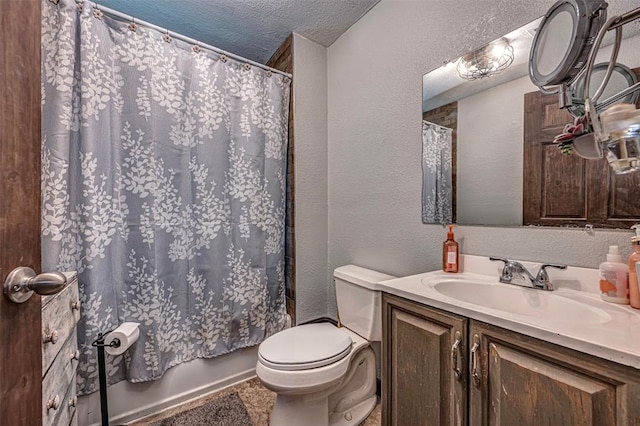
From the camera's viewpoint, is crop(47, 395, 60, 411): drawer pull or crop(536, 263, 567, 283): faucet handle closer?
crop(47, 395, 60, 411): drawer pull

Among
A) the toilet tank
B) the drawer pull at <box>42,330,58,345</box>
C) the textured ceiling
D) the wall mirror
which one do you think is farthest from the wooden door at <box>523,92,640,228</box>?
the drawer pull at <box>42,330,58,345</box>

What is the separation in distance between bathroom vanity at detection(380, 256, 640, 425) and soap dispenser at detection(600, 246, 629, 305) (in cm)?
4

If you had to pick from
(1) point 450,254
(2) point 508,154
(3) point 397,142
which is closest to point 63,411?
(1) point 450,254

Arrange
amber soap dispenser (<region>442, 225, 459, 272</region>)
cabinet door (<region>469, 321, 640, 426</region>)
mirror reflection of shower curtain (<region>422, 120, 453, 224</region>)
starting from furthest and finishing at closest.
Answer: mirror reflection of shower curtain (<region>422, 120, 453, 224</region>), amber soap dispenser (<region>442, 225, 459, 272</region>), cabinet door (<region>469, 321, 640, 426</region>)

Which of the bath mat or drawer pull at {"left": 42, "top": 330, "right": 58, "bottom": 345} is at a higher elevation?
drawer pull at {"left": 42, "top": 330, "right": 58, "bottom": 345}

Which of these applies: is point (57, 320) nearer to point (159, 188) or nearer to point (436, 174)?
point (159, 188)

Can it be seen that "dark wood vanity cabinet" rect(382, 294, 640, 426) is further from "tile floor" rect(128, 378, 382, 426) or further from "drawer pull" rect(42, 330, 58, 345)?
"drawer pull" rect(42, 330, 58, 345)

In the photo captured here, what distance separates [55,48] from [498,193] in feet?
6.49

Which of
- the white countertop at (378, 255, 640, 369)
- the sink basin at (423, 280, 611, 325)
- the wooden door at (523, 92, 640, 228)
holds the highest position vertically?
the wooden door at (523, 92, 640, 228)

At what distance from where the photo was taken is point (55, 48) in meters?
1.18

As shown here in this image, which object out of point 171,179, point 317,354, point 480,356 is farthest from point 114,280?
point 480,356

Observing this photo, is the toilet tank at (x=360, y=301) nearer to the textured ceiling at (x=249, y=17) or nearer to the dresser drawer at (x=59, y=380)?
the dresser drawer at (x=59, y=380)

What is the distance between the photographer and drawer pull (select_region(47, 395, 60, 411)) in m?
0.80

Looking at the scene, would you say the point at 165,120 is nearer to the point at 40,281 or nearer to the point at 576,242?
the point at 40,281
